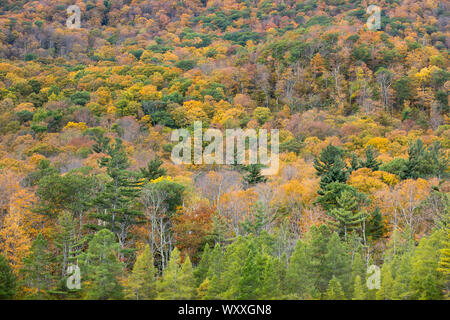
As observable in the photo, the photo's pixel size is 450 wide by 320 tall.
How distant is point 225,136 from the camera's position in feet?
186

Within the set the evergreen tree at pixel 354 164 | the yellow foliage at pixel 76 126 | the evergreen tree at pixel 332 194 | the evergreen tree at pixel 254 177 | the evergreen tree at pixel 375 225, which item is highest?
the yellow foliage at pixel 76 126

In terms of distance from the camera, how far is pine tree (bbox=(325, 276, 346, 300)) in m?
23.2

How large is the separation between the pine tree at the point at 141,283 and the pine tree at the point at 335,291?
8810mm

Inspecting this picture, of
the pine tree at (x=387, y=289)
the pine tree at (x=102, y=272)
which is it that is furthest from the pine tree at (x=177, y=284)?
the pine tree at (x=387, y=289)

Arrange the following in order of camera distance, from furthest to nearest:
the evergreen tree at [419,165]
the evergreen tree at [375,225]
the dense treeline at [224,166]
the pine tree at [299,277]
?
the evergreen tree at [419,165] < the evergreen tree at [375,225] < the dense treeline at [224,166] < the pine tree at [299,277]

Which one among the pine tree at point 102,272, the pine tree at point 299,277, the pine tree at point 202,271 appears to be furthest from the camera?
the pine tree at point 202,271

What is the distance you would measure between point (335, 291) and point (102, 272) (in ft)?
37.5

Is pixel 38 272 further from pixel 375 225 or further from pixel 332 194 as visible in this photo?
pixel 375 225

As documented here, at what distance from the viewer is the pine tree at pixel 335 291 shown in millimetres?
23156

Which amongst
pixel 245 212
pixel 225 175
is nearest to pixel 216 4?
pixel 225 175

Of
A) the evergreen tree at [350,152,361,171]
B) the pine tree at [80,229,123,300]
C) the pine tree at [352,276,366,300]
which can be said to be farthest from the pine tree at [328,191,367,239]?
the pine tree at [80,229,123,300]

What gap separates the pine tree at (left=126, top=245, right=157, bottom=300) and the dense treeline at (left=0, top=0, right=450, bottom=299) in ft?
0.27

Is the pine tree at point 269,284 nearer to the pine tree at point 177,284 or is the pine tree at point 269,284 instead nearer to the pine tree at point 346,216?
the pine tree at point 177,284
